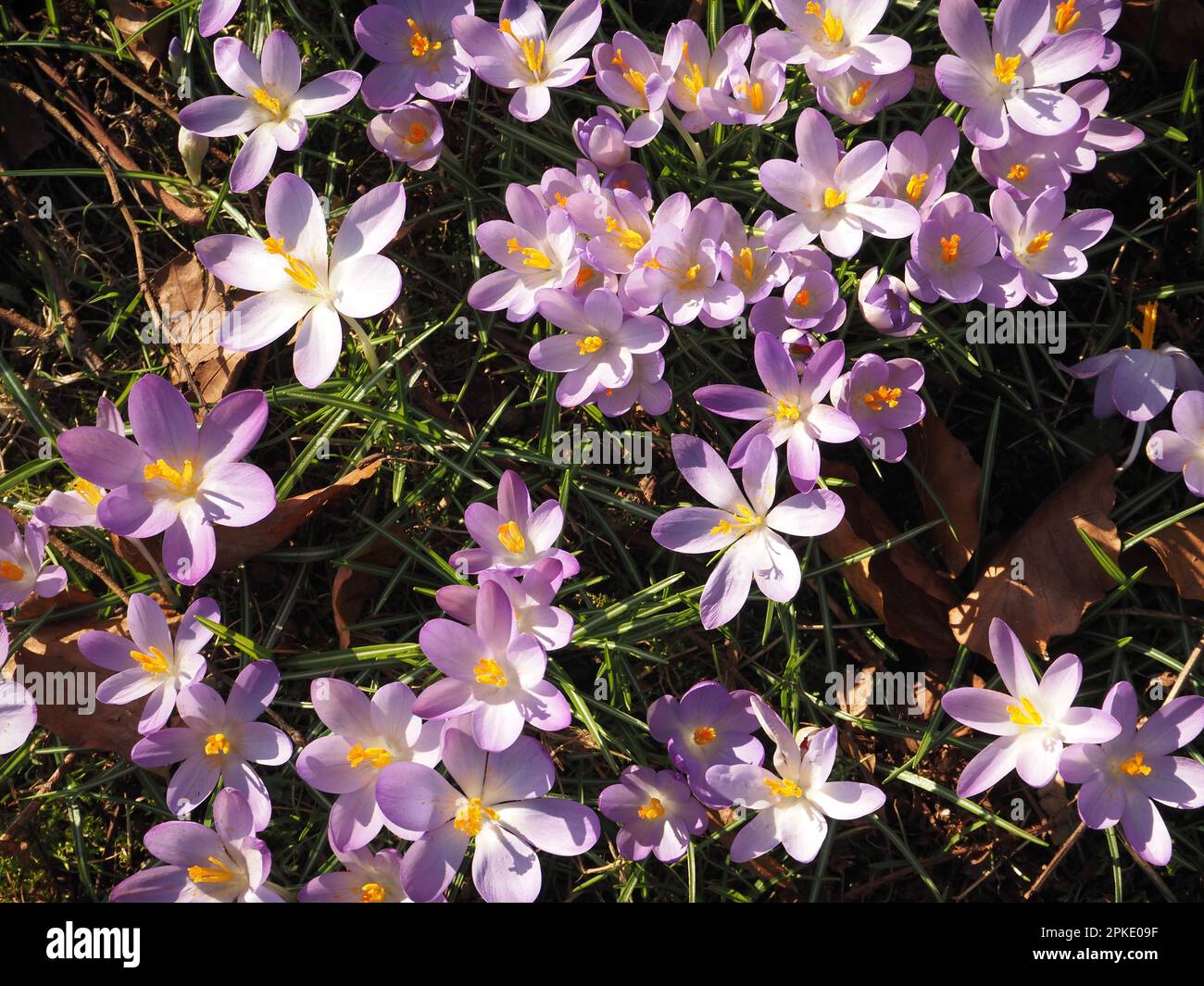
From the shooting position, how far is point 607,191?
5.66ft

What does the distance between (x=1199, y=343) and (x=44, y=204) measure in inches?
92.4

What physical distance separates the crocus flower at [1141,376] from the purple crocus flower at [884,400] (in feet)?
1.21

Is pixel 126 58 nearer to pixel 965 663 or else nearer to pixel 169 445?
pixel 169 445

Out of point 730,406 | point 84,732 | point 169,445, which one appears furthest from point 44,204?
point 730,406

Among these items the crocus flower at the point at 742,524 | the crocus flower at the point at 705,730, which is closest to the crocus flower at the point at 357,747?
the crocus flower at the point at 705,730

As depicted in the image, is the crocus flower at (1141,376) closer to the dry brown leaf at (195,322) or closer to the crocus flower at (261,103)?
the crocus flower at (261,103)

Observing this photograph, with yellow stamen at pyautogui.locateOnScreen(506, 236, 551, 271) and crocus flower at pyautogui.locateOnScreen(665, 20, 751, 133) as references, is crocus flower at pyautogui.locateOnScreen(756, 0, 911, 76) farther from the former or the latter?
yellow stamen at pyautogui.locateOnScreen(506, 236, 551, 271)

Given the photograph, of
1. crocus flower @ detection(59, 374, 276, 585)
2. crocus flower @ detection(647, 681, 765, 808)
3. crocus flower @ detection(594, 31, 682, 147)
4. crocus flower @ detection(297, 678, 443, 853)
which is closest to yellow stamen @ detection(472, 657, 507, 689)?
crocus flower @ detection(297, 678, 443, 853)

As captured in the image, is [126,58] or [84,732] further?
[126,58]

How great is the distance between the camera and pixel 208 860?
1.70 metres

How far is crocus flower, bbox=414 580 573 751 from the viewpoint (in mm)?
1578

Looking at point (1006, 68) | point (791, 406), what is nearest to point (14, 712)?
point (791, 406)

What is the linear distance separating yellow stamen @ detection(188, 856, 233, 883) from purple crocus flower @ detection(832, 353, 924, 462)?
4.23 ft
